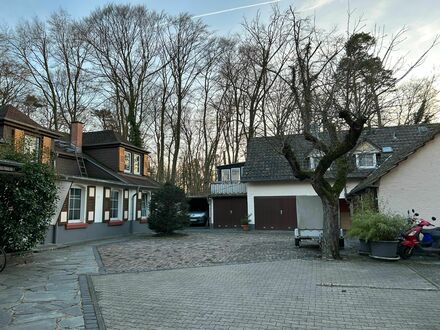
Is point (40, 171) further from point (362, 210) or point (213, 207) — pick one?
point (213, 207)

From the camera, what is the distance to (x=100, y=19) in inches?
1116

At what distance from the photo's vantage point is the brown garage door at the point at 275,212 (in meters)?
25.1

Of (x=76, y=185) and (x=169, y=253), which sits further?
(x=76, y=185)

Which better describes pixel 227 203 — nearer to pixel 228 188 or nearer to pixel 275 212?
pixel 228 188

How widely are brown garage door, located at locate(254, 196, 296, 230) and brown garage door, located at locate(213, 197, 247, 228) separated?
224cm

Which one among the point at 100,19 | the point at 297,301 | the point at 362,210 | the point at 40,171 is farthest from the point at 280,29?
the point at 100,19

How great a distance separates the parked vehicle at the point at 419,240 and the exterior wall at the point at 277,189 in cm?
1287

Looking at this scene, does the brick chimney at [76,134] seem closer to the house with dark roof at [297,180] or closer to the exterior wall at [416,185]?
the house with dark roof at [297,180]

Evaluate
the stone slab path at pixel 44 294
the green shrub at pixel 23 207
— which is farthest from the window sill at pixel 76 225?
the green shrub at pixel 23 207

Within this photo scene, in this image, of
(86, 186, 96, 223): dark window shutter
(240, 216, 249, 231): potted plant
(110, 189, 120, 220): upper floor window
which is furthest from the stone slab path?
(240, 216, 249, 231): potted plant

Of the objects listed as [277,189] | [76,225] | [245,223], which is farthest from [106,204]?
[277,189]

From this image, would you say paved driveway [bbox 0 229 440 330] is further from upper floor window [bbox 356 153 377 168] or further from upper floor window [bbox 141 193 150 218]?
upper floor window [bbox 356 153 377 168]

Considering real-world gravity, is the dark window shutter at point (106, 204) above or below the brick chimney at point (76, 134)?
below

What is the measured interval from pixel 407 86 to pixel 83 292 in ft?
41.2
